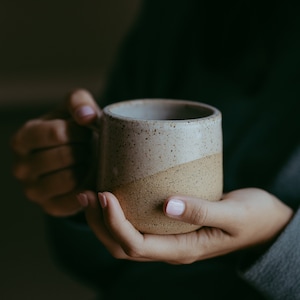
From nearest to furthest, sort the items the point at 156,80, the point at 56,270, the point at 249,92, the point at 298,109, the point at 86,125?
1. the point at 86,125
2. the point at 298,109
3. the point at 249,92
4. the point at 156,80
5. the point at 56,270

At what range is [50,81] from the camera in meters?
1.71

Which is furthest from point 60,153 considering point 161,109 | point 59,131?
point 161,109

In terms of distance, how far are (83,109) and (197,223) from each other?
0.22 meters

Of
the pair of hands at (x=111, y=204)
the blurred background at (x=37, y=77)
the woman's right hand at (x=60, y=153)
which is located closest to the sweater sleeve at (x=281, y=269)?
the pair of hands at (x=111, y=204)

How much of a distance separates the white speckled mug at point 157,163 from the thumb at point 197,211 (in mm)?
14

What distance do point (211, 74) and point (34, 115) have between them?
36.0 inches

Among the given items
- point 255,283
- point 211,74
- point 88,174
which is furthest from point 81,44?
point 255,283

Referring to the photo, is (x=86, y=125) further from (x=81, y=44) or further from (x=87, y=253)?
(x=81, y=44)

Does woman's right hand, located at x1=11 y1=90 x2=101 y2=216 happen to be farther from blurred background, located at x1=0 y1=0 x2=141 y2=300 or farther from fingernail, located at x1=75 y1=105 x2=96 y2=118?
blurred background, located at x1=0 y1=0 x2=141 y2=300

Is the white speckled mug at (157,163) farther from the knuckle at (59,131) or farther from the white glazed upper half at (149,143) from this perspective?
the knuckle at (59,131)

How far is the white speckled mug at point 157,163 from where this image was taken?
0.50 metres

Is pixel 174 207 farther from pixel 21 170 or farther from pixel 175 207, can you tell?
pixel 21 170

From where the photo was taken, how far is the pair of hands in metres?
0.52

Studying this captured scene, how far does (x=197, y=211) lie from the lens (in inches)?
20.3
